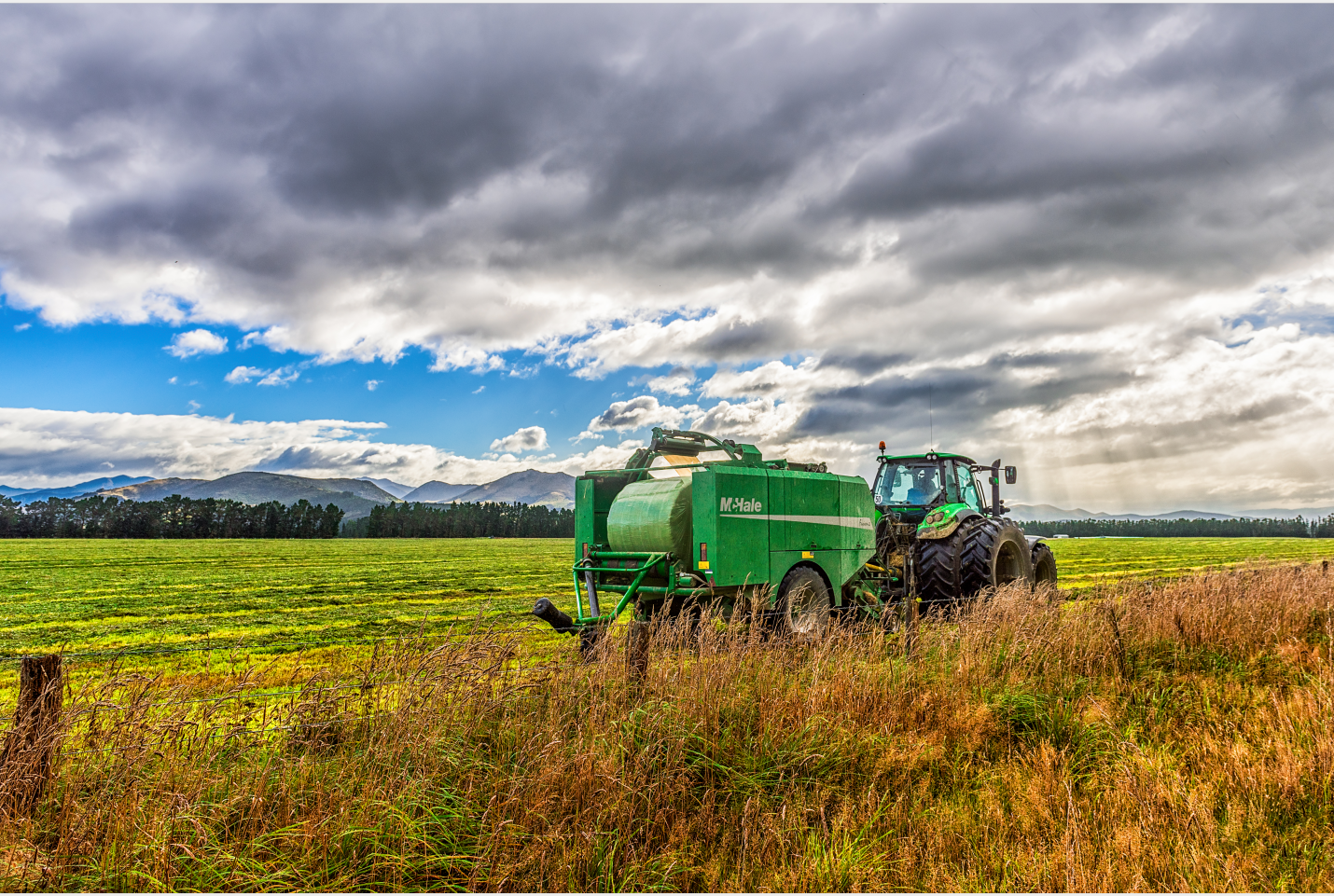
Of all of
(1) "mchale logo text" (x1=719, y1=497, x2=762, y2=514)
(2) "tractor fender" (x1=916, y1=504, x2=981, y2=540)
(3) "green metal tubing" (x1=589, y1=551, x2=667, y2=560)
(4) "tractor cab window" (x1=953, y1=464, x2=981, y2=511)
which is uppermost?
(4) "tractor cab window" (x1=953, y1=464, x2=981, y2=511)

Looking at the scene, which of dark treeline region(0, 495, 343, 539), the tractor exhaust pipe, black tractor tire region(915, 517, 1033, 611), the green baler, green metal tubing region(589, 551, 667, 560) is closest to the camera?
the tractor exhaust pipe

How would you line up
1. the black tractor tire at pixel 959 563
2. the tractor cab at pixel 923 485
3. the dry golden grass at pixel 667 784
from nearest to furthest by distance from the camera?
1. the dry golden grass at pixel 667 784
2. the black tractor tire at pixel 959 563
3. the tractor cab at pixel 923 485

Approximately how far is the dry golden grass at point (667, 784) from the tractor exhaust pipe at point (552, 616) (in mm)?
2109

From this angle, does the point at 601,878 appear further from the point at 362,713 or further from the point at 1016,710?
the point at 1016,710

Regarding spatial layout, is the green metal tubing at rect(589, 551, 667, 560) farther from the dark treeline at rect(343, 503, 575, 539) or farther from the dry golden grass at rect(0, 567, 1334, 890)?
the dark treeline at rect(343, 503, 575, 539)

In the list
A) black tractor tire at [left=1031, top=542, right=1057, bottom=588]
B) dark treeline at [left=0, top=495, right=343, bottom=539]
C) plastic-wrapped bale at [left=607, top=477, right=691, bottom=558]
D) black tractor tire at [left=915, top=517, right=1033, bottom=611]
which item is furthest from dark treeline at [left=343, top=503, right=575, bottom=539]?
plastic-wrapped bale at [left=607, top=477, right=691, bottom=558]

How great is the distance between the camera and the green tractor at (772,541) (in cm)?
845

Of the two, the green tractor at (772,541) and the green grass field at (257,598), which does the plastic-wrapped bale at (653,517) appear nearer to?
the green tractor at (772,541)

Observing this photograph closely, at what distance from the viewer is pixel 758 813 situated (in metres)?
A: 4.21

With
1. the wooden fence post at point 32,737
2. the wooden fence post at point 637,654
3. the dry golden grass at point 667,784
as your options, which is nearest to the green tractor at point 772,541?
the wooden fence post at point 637,654

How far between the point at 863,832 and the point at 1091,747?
2.42 m

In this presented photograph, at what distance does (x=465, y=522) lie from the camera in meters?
118

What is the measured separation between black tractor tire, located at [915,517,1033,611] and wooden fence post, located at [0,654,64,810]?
9643 mm

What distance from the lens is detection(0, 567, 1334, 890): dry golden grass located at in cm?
363
